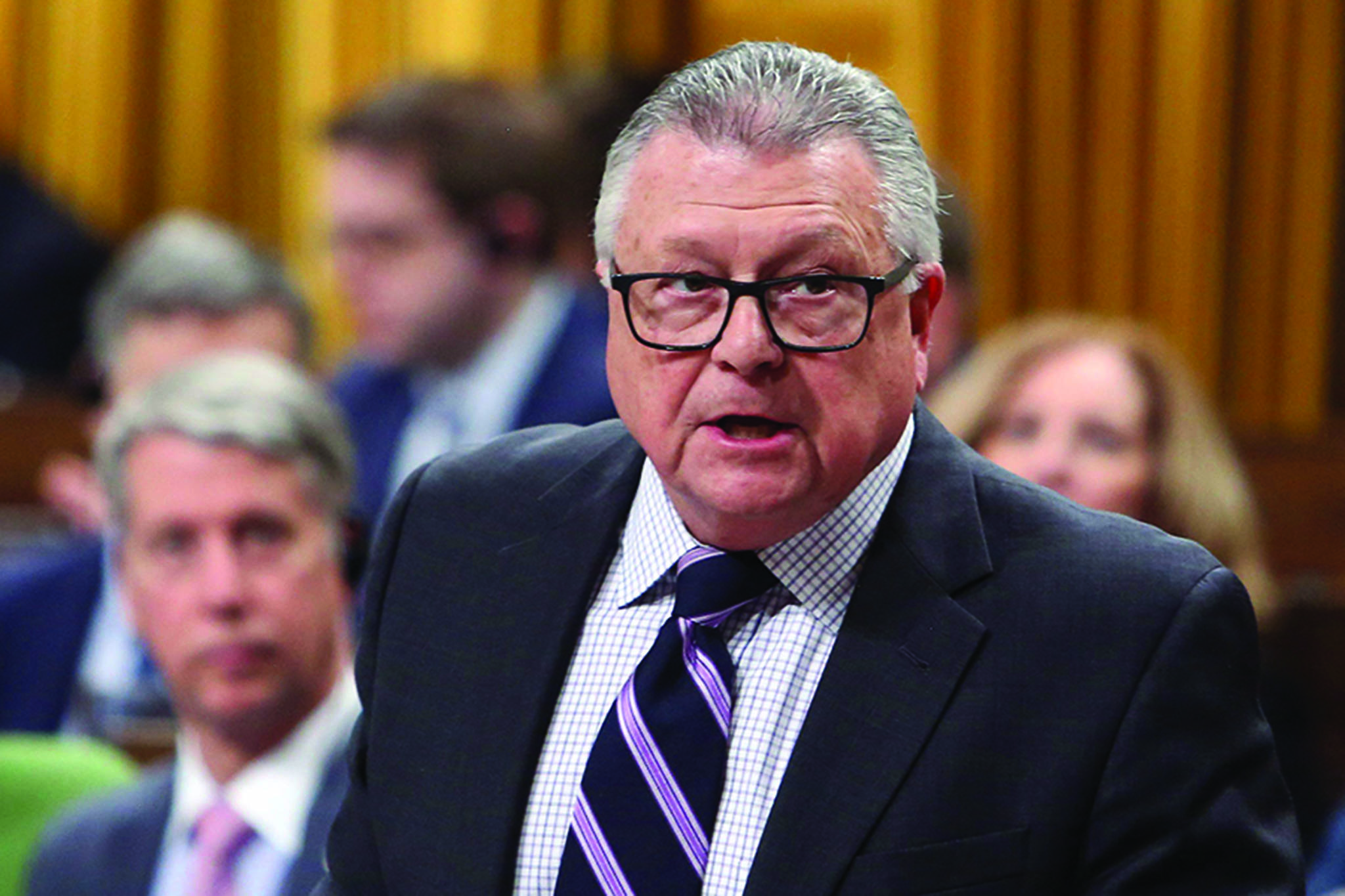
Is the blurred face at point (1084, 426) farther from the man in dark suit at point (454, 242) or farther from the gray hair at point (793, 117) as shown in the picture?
the gray hair at point (793, 117)

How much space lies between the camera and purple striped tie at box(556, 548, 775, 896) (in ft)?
3.65

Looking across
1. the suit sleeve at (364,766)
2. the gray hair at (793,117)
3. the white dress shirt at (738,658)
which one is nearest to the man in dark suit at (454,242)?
the suit sleeve at (364,766)

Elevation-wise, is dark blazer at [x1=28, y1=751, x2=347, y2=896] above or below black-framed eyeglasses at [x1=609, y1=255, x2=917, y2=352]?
below

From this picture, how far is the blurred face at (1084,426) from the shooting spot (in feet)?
8.48

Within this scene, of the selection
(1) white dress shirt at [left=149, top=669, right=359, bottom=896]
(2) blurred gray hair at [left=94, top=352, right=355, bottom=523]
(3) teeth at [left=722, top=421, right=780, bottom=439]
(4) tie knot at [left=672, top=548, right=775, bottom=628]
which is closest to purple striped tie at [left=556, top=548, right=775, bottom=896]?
(4) tie knot at [left=672, top=548, right=775, bottom=628]

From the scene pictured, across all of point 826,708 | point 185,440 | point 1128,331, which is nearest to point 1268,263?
point 1128,331

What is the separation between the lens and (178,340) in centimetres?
382

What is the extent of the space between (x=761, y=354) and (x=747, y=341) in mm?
11

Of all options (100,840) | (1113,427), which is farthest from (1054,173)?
(100,840)

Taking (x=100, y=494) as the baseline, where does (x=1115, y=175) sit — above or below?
above

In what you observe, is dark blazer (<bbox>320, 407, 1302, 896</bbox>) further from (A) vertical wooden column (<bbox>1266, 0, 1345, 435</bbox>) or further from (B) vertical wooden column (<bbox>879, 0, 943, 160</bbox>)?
(A) vertical wooden column (<bbox>1266, 0, 1345, 435</bbox>)

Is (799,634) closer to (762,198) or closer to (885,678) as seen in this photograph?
(885,678)

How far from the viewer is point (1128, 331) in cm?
294

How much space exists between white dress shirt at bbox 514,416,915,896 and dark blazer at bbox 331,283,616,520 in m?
1.57
